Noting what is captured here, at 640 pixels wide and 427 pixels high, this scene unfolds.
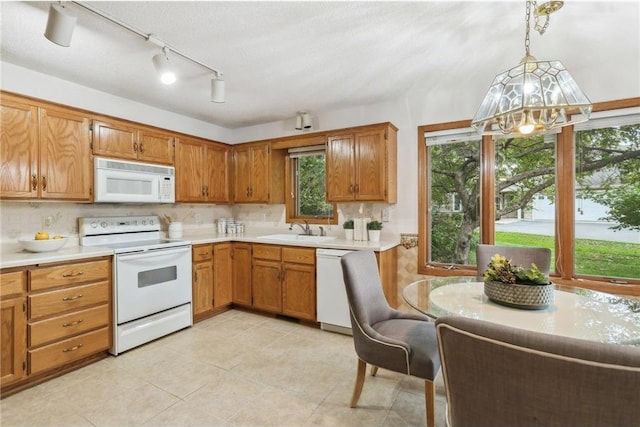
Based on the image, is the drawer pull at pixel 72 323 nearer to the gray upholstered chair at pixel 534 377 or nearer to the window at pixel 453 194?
the gray upholstered chair at pixel 534 377

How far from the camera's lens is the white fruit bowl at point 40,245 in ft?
7.79

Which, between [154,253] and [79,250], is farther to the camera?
[154,253]

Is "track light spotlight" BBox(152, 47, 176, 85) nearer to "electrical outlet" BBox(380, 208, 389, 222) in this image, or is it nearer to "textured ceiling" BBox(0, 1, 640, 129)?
"textured ceiling" BBox(0, 1, 640, 129)

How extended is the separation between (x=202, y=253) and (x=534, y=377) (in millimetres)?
3199

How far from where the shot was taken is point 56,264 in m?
2.26

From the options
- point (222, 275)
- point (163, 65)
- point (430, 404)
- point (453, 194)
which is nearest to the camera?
point (430, 404)

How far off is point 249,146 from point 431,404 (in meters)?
3.43

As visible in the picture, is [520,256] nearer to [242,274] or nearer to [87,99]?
[242,274]

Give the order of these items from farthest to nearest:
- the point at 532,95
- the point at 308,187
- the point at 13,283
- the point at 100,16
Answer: the point at 308,187 < the point at 13,283 < the point at 100,16 < the point at 532,95

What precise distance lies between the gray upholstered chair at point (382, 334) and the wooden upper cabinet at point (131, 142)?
2503mm

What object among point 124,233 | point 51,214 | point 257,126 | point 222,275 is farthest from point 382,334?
point 257,126

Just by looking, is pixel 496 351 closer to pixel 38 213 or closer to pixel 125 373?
pixel 125 373

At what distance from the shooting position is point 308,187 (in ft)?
13.3

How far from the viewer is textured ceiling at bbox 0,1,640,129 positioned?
1853mm
